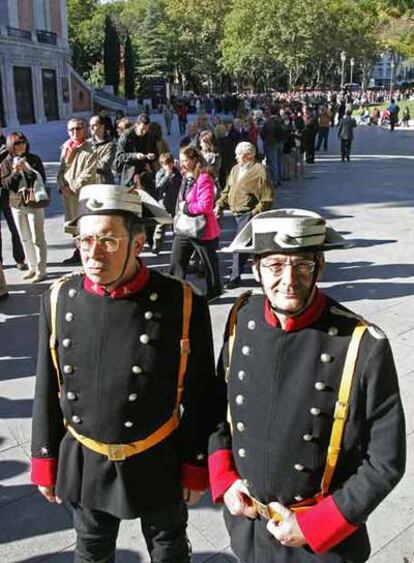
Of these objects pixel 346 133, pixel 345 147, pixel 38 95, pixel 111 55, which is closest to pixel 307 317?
pixel 346 133

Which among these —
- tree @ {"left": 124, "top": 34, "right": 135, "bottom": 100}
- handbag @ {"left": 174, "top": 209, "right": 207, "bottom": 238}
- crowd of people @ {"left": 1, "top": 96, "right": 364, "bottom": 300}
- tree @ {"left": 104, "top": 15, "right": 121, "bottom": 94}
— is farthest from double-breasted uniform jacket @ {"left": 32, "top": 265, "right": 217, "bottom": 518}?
tree @ {"left": 104, "top": 15, "right": 121, "bottom": 94}

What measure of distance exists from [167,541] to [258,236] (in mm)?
1379

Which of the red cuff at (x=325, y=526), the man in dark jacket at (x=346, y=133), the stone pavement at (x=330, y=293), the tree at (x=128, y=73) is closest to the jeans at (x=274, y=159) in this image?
the stone pavement at (x=330, y=293)

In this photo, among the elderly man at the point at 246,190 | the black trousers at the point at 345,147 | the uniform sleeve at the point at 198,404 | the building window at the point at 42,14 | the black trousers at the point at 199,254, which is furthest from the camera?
the building window at the point at 42,14

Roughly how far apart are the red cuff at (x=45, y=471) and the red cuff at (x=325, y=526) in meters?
1.05

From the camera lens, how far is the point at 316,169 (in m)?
18.0

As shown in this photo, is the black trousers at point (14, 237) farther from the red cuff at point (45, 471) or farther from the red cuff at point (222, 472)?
the red cuff at point (222, 472)

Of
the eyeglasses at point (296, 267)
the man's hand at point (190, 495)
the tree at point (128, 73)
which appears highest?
the tree at point (128, 73)

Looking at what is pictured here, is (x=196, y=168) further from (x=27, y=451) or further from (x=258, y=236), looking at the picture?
(x=258, y=236)

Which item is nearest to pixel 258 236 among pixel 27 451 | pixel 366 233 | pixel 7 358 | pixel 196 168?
pixel 27 451

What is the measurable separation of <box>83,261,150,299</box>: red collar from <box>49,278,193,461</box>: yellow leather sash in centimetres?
17

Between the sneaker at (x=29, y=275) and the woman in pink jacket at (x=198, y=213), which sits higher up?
the woman in pink jacket at (x=198, y=213)

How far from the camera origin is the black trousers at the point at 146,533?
2406mm

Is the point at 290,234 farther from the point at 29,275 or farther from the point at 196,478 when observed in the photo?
the point at 29,275
